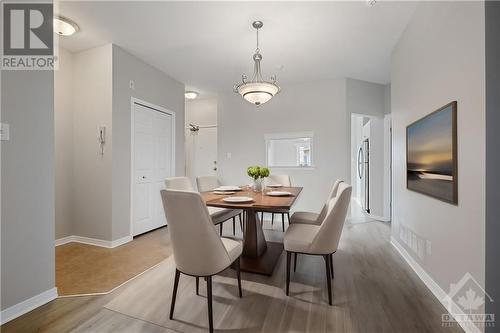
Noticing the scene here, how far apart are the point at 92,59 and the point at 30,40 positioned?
51.4 inches

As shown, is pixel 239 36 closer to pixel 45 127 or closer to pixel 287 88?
pixel 287 88

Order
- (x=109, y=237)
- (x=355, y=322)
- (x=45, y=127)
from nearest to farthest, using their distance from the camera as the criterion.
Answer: (x=355, y=322) < (x=45, y=127) < (x=109, y=237)

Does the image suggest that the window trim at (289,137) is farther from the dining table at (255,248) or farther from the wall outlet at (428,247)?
the wall outlet at (428,247)

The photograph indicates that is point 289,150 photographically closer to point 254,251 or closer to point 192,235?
point 254,251

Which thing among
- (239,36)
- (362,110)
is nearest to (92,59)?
(239,36)

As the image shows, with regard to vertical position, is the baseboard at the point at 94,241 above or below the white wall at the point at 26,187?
below

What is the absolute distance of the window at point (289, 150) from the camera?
421cm

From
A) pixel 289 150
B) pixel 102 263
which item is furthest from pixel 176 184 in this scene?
pixel 289 150

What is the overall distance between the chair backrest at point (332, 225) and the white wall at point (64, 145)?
129 inches

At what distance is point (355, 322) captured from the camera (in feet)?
4.74

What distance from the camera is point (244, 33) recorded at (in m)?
2.55

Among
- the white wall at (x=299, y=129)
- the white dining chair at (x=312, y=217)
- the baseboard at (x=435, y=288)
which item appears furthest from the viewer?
the white wall at (x=299, y=129)

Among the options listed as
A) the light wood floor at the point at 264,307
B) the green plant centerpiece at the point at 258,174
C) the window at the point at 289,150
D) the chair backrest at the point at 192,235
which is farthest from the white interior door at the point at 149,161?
the chair backrest at the point at 192,235

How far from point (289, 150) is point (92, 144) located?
3.28 metres
